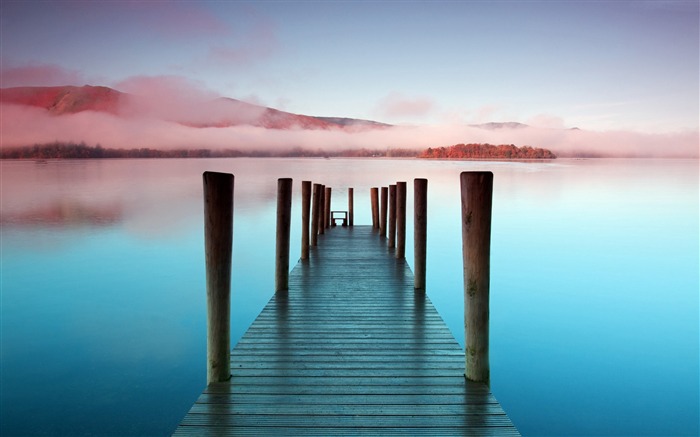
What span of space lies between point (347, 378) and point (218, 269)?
4.46 ft

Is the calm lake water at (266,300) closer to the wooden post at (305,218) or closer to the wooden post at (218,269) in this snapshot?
the wooden post at (305,218)

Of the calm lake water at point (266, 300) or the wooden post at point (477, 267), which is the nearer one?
the wooden post at point (477, 267)

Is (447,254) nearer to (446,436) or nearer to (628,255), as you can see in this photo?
(628,255)

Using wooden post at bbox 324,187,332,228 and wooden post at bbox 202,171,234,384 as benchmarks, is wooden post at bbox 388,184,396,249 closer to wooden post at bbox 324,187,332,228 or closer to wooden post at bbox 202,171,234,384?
wooden post at bbox 324,187,332,228

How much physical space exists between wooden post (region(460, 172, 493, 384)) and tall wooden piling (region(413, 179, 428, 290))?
2.92 metres

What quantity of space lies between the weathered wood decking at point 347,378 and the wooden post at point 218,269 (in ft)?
0.66

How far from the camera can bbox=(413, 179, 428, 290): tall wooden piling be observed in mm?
6289

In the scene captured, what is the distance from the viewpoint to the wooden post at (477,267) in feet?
10.7

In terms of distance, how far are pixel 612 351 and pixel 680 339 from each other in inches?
97.7

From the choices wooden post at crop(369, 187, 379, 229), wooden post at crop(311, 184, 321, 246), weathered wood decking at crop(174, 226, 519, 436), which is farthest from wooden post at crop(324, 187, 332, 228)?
weathered wood decking at crop(174, 226, 519, 436)

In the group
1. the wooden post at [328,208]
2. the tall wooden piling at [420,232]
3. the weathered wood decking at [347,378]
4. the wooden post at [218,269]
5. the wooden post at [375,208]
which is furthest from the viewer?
the wooden post at [375,208]

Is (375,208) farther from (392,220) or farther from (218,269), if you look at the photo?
(218,269)

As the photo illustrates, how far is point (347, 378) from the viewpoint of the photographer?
3.39 meters

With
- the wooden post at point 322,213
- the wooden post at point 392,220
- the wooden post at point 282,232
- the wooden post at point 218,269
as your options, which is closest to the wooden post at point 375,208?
the wooden post at point 322,213
